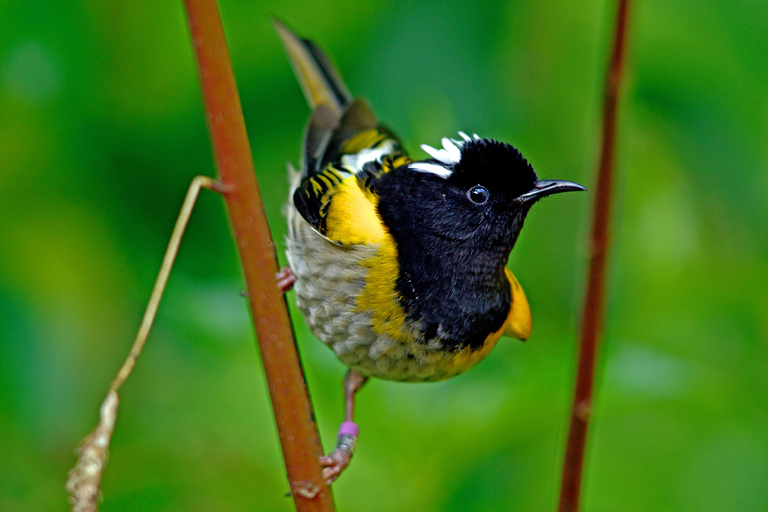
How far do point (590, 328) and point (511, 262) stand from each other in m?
1.12

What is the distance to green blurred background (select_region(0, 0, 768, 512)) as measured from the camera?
223 centimetres

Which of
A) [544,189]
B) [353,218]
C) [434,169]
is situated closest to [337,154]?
[353,218]

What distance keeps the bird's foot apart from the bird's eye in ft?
2.37

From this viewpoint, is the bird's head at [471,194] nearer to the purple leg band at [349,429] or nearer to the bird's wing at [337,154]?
the bird's wing at [337,154]

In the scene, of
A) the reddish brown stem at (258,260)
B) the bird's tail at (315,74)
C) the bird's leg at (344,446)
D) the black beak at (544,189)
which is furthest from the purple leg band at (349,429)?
the bird's tail at (315,74)

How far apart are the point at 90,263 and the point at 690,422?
1.99 meters

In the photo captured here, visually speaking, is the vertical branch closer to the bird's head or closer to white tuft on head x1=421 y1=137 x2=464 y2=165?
the bird's head

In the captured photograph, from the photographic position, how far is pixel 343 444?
2.18 metres

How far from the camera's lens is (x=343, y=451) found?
2.17m

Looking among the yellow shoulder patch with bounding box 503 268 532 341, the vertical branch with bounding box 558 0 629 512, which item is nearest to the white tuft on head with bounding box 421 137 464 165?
the yellow shoulder patch with bounding box 503 268 532 341

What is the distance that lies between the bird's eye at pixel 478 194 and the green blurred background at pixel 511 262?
274 mm

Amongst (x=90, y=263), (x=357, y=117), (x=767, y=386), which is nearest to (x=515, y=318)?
(x=767, y=386)

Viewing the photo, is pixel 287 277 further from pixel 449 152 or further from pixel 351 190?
pixel 449 152

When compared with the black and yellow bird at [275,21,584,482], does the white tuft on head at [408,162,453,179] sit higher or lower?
higher
